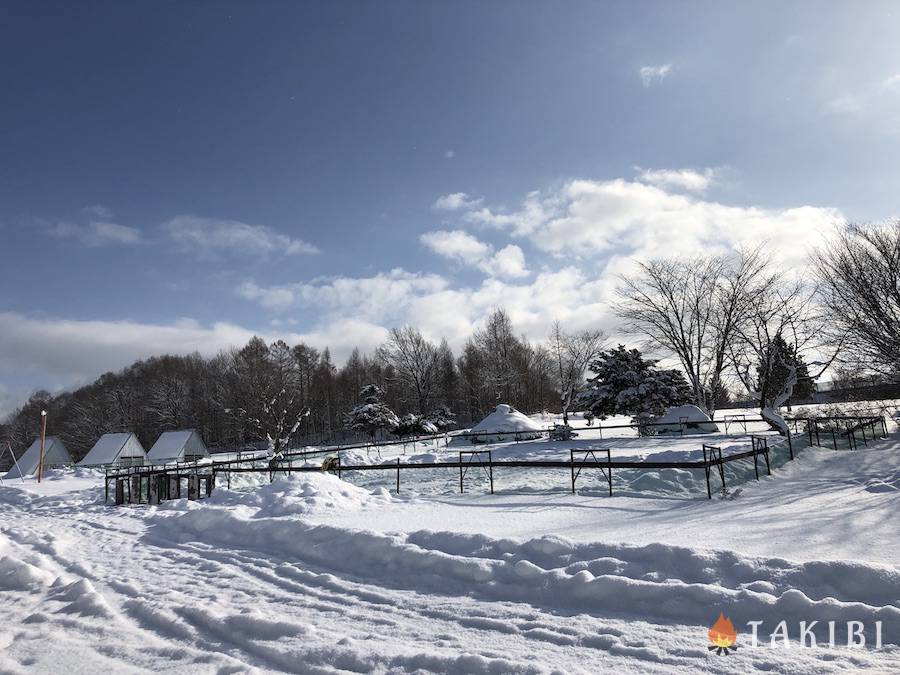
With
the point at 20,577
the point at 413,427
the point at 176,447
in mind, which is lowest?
the point at 413,427

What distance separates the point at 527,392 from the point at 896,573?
5794cm

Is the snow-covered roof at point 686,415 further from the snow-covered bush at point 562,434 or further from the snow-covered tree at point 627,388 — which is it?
the snow-covered bush at point 562,434

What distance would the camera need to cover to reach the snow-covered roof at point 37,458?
31.6 m

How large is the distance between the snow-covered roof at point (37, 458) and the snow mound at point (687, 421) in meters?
39.0

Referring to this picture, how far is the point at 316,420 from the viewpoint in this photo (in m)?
64.8

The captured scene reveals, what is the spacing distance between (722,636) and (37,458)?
42.0m

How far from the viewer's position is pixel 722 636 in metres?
4.06

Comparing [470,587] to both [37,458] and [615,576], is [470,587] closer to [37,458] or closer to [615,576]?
[615,576]

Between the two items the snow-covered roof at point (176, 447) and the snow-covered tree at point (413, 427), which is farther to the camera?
the snow-covered tree at point (413, 427)

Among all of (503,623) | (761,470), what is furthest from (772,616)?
(761,470)

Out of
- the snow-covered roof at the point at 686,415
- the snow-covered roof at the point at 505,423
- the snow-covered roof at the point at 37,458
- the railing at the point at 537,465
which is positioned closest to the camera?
the railing at the point at 537,465

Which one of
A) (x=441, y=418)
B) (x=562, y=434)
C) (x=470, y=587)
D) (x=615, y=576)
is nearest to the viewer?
(x=615, y=576)

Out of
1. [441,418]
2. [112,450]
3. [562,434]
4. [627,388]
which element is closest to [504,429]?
[562,434]

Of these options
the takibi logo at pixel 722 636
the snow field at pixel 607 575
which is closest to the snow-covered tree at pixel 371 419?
the snow field at pixel 607 575
